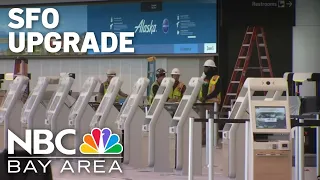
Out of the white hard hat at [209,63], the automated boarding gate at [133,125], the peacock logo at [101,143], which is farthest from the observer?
the white hard hat at [209,63]

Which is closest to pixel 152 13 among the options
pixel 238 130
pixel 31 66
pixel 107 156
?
pixel 31 66

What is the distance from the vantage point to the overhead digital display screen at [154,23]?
1599 cm

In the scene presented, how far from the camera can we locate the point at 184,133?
32.0 feet

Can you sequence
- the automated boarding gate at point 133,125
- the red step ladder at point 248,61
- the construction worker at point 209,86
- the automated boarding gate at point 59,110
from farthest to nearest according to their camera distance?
the red step ladder at point 248,61, the construction worker at point 209,86, the automated boarding gate at point 59,110, the automated boarding gate at point 133,125

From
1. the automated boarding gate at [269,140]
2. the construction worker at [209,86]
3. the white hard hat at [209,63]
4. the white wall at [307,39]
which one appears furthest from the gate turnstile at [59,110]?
the white wall at [307,39]

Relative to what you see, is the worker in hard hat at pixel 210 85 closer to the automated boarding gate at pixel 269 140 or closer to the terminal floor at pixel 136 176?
the terminal floor at pixel 136 176

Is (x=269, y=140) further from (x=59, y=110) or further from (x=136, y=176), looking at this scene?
(x=59, y=110)

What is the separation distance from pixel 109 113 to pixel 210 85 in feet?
13.6

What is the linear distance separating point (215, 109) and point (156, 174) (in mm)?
2862

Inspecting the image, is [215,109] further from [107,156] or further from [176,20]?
[176,20]

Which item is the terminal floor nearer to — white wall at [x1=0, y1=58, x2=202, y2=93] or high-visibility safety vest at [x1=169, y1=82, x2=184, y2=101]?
high-visibility safety vest at [x1=169, y1=82, x2=184, y2=101]

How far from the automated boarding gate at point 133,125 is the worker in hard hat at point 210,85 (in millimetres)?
3782

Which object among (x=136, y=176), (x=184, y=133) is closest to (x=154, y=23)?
(x=184, y=133)

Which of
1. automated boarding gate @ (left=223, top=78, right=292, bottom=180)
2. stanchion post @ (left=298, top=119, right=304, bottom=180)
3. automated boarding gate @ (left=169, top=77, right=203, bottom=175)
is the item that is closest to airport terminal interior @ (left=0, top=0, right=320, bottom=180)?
automated boarding gate @ (left=169, top=77, right=203, bottom=175)
